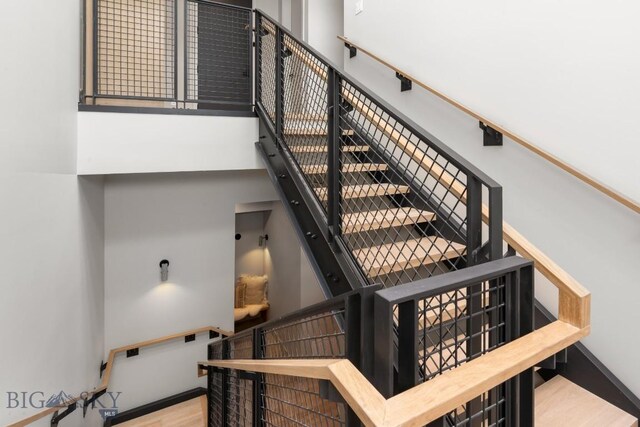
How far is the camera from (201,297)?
4.48 metres

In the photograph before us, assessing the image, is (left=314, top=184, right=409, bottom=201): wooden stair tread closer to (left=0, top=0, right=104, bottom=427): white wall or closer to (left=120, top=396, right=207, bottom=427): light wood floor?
(left=0, top=0, right=104, bottom=427): white wall

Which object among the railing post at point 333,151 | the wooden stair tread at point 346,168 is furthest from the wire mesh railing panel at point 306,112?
the railing post at point 333,151

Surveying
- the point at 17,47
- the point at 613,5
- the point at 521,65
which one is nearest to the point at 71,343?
the point at 17,47

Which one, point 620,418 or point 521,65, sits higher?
point 521,65

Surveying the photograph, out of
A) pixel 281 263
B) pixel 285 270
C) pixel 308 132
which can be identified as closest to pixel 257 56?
pixel 308 132

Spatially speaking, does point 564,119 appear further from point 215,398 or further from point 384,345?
point 215,398

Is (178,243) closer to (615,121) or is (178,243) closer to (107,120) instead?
(107,120)

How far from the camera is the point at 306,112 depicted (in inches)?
91.6

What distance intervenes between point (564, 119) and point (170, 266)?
403 centimetres

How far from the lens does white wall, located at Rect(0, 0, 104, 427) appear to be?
4.51 ft

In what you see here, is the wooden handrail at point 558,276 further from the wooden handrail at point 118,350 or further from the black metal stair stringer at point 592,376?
the wooden handrail at point 118,350

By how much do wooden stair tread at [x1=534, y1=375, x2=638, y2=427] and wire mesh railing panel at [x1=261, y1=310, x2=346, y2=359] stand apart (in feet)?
3.17

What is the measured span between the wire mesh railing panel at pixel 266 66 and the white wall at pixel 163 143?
0.26 meters

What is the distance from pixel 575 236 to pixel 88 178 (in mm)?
3441
